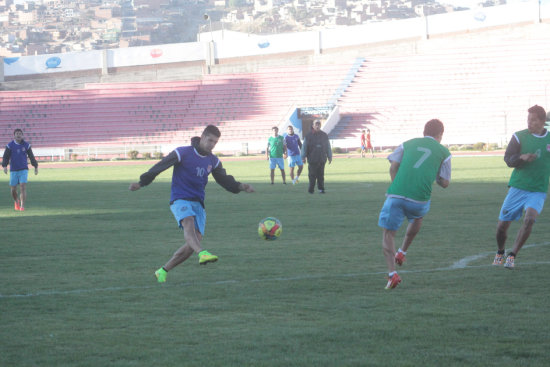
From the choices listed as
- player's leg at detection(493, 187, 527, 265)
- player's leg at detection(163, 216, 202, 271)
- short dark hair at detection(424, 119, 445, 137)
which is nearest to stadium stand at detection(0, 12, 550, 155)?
player's leg at detection(493, 187, 527, 265)

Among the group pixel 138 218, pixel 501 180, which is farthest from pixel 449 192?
pixel 138 218

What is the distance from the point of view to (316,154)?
23594 mm

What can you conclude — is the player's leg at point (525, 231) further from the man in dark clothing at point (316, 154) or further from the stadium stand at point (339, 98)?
the stadium stand at point (339, 98)

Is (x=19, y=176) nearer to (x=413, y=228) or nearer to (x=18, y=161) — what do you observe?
(x=18, y=161)

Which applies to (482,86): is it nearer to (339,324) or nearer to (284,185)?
(284,185)

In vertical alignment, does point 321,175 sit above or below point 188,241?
below

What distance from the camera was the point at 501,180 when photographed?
86.9ft

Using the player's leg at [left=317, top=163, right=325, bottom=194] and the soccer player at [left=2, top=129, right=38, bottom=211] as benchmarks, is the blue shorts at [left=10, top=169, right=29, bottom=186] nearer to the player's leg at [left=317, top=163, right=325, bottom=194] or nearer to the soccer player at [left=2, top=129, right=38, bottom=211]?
the soccer player at [left=2, top=129, right=38, bottom=211]

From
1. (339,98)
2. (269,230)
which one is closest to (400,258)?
(269,230)

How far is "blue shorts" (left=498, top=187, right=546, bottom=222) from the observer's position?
1010 cm

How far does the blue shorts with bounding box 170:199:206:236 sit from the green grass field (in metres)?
0.73

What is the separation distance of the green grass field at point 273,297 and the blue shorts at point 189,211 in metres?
0.73

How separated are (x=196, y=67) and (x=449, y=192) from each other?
58.4 metres

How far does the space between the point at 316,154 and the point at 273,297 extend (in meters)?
15.2
